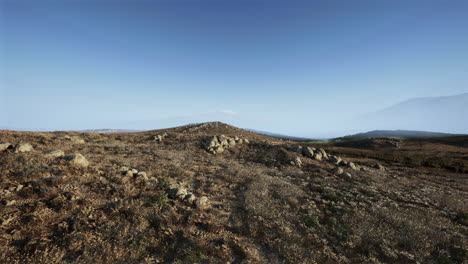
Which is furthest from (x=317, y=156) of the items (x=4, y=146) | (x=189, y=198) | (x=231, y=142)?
(x=4, y=146)

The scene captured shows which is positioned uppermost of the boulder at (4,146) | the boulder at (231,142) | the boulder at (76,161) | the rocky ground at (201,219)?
the boulder at (4,146)

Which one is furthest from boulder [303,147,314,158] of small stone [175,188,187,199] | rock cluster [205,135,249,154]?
small stone [175,188,187,199]

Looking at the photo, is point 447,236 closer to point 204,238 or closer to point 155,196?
point 204,238

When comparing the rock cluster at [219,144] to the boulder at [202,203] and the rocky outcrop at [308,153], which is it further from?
the boulder at [202,203]

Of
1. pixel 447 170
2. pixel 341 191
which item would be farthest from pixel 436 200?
pixel 447 170

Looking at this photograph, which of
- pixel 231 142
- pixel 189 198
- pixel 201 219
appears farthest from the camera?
pixel 231 142

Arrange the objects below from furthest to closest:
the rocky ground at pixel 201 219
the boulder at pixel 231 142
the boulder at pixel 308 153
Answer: the boulder at pixel 231 142 → the boulder at pixel 308 153 → the rocky ground at pixel 201 219

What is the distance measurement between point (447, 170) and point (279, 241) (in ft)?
121

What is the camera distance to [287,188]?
1280 cm

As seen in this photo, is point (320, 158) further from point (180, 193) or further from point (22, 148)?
point (22, 148)

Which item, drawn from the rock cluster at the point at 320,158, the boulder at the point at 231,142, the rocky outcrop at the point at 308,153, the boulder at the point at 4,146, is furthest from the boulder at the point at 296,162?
the boulder at the point at 4,146

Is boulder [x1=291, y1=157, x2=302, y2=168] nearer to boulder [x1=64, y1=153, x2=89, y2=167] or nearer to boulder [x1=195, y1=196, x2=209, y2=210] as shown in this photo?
boulder [x1=195, y1=196, x2=209, y2=210]

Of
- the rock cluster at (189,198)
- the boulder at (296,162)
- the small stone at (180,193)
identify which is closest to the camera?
the rock cluster at (189,198)

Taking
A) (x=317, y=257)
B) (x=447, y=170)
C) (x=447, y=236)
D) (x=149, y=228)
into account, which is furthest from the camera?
(x=447, y=170)
